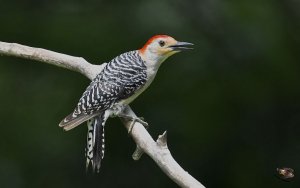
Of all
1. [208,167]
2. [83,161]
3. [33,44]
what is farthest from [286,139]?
[33,44]

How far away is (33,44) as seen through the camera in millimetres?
5949

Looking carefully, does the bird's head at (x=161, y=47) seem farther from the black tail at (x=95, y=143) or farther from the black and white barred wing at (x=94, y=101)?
the black tail at (x=95, y=143)

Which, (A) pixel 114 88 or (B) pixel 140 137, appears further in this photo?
(A) pixel 114 88

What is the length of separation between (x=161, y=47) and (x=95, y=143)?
66 centimetres

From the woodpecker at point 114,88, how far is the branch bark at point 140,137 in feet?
0.33

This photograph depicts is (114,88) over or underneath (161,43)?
underneath

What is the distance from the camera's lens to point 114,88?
462 cm

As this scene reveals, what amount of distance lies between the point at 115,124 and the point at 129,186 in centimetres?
44

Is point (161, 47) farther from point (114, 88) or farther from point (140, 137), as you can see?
point (140, 137)

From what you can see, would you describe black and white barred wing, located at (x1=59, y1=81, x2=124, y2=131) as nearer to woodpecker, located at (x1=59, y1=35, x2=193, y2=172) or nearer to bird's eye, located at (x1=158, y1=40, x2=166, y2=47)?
woodpecker, located at (x1=59, y1=35, x2=193, y2=172)

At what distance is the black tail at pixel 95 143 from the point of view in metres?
4.43

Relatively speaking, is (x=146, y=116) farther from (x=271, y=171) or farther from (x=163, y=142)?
(x=163, y=142)

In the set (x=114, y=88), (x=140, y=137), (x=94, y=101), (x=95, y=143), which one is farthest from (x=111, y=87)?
(x=140, y=137)

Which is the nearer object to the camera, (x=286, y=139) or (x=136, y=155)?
(x=136, y=155)
